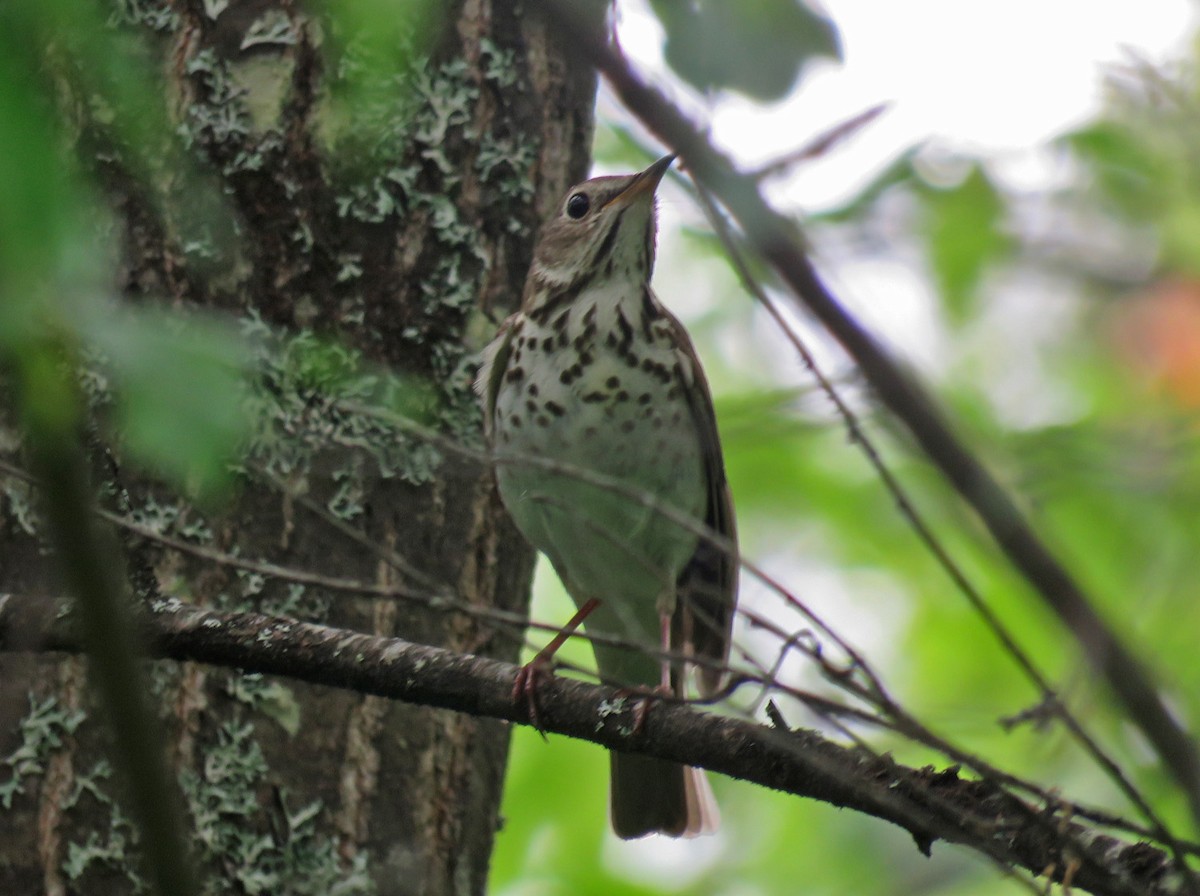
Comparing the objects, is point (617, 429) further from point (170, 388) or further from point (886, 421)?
point (170, 388)

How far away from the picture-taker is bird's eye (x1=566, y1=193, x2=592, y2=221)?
4.34 metres

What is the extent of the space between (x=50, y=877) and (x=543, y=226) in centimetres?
227

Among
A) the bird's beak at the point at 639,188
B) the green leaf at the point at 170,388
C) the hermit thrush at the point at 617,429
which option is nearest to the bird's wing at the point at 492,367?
the hermit thrush at the point at 617,429

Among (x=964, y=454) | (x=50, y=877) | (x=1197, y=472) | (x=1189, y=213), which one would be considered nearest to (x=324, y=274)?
(x=50, y=877)

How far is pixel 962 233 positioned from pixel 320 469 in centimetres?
232

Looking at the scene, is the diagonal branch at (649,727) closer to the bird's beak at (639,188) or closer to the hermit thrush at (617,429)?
the hermit thrush at (617,429)

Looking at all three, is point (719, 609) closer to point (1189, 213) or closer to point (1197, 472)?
point (1197, 472)

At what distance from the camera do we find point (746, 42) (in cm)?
221

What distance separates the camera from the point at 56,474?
1230mm

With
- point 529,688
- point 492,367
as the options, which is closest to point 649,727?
point 529,688

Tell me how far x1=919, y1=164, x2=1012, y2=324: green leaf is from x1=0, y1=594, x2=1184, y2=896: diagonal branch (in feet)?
7.95

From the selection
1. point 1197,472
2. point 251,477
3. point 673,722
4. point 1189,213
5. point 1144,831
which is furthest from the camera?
point 1189,213

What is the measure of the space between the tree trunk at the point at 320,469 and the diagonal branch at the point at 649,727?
1.55 feet

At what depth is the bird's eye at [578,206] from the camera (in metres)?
4.34
